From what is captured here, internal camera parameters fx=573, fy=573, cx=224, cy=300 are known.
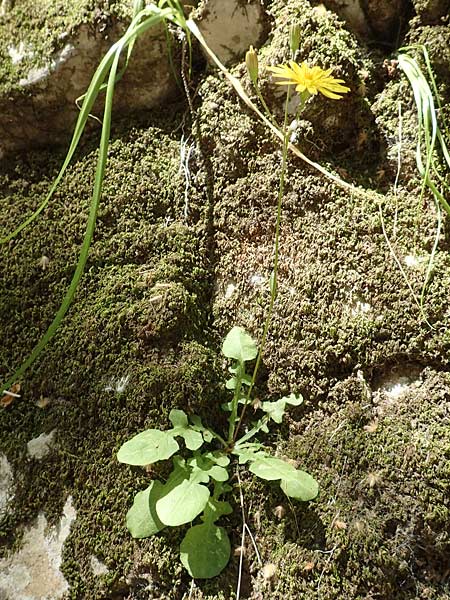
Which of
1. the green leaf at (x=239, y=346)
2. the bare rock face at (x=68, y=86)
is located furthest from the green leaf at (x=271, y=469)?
the bare rock face at (x=68, y=86)

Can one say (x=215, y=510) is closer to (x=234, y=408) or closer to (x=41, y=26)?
(x=234, y=408)

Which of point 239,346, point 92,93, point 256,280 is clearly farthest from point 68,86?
point 239,346

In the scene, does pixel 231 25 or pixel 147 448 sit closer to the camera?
pixel 147 448

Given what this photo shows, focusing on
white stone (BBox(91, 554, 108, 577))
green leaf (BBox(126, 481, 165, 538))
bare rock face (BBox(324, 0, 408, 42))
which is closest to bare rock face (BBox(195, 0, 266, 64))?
bare rock face (BBox(324, 0, 408, 42))

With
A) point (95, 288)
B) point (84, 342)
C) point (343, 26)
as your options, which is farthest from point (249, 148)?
point (84, 342)

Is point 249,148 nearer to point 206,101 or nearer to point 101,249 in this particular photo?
point 206,101

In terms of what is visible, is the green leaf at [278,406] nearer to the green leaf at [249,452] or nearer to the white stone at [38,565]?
the green leaf at [249,452]
